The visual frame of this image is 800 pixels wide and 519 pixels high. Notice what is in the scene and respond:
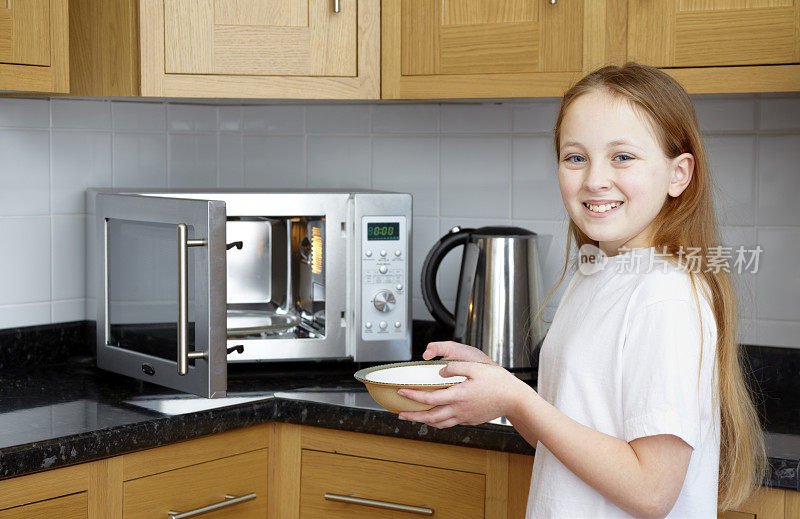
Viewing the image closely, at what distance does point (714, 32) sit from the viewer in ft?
4.62

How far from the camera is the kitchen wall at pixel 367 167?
5.47 feet

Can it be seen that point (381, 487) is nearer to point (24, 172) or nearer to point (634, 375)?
point (634, 375)

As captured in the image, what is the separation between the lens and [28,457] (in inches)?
46.8

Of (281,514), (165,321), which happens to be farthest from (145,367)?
(281,514)

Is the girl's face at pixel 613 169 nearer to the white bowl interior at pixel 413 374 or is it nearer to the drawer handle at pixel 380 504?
the white bowl interior at pixel 413 374

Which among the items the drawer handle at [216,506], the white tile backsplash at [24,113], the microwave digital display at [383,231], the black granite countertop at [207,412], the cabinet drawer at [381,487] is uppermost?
the white tile backsplash at [24,113]

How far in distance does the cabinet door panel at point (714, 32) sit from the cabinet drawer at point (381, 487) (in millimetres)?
→ 718

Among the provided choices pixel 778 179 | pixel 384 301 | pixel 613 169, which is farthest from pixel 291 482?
pixel 778 179

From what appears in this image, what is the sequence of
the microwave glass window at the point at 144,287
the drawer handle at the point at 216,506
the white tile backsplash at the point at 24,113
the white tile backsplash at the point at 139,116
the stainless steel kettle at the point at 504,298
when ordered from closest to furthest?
the drawer handle at the point at 216,506, the microwave glass window at the point at 144,287, the stainless steel kettle at the point at 504,298, the white tile backsplash at the point at 24,113, the white tile backsplash at the point at 139,116

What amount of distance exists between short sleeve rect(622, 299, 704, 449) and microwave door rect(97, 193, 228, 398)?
26.6 inches

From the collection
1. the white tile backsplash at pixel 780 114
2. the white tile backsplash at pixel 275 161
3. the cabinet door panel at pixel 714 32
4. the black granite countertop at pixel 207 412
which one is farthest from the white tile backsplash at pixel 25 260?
the white tile backsplash at pixel 780 114

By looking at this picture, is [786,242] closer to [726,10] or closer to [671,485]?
[726,10]

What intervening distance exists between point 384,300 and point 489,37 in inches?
19.5

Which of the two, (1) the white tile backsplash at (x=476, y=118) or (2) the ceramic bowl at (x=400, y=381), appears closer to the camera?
(2) the ceramic bowl at (x=400, y=381)
